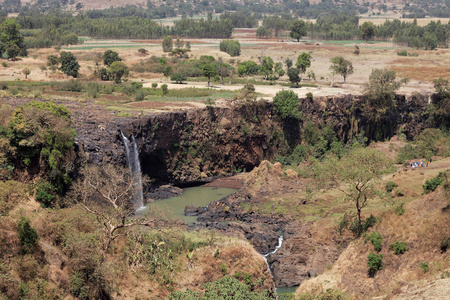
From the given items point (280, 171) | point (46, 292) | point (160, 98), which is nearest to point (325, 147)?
point (280, 171)

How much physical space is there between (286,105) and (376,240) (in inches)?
1475

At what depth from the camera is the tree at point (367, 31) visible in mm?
186500

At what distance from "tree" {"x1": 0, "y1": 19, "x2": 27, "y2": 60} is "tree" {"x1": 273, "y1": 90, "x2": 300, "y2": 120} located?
6063 cm

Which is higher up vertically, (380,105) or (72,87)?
(72,87)

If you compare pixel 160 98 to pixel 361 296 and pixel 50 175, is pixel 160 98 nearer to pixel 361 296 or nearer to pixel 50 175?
pixel 50 175

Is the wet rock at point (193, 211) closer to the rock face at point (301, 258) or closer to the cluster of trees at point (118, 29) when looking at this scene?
the rock face at point (301, 258)

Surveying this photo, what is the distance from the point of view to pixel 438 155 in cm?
7638

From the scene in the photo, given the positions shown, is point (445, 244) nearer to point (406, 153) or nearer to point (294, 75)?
point (406, 153)

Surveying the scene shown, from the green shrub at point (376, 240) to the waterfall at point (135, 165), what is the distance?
25.1 metres

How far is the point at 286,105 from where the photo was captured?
8100 cm

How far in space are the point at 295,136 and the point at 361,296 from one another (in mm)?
42513

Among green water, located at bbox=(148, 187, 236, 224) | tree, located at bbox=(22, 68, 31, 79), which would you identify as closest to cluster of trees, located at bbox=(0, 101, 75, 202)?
green water, located at bbox=(148, 187, 236, 224)

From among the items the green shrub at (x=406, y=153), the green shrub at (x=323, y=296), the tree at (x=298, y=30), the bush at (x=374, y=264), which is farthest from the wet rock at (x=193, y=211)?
the tree at (x=298, y=30)

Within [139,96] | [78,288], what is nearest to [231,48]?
[139,96]
